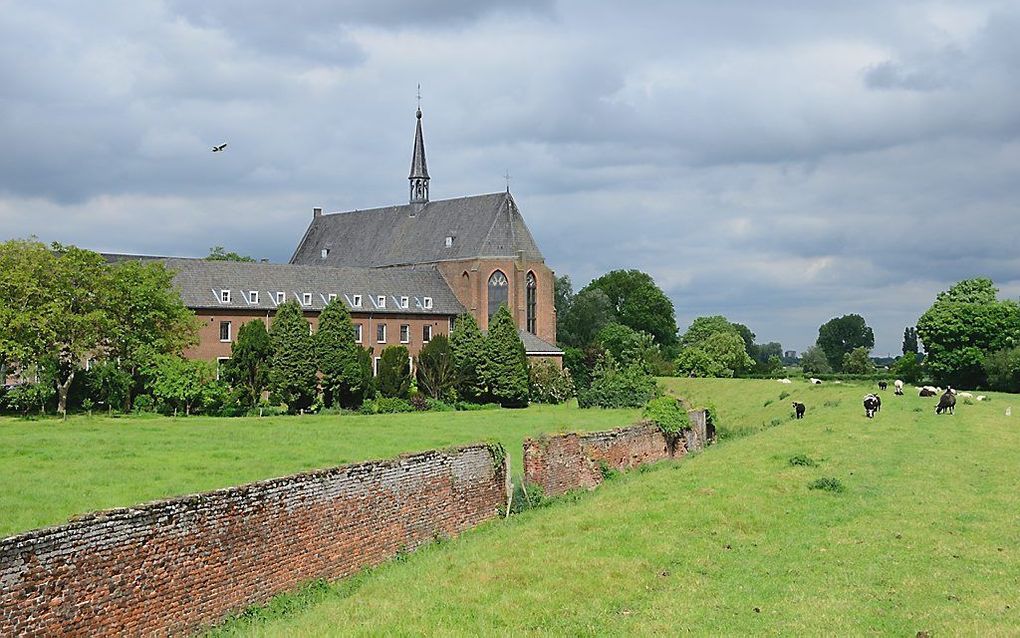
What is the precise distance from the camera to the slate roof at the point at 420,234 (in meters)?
82.5

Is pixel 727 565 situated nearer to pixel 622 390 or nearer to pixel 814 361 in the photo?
pixel 622 390

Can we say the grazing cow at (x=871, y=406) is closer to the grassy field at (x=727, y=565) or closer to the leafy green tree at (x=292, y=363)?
the grassy field at (x=727, y=565)

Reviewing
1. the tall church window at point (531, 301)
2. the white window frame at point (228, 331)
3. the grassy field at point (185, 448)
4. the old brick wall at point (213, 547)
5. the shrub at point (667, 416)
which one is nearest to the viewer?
the old brick wall at point (213, 547)

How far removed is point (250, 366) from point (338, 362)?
521cm

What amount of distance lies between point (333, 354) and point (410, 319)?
1969cm

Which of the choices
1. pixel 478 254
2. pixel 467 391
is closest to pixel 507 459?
pixel 467 391

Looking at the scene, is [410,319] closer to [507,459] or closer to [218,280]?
[218,280]

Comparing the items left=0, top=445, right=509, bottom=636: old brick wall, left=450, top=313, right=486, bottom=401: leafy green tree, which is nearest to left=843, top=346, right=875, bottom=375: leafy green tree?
left=450, top=313, right=486, bottom=401: leafy green tree

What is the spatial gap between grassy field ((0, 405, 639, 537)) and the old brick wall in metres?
2.32

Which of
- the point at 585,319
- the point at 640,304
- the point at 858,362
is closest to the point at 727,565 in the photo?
the point at 585,319

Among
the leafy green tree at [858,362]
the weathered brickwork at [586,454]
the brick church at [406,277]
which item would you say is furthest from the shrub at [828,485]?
the leafy green tree at [858,362]

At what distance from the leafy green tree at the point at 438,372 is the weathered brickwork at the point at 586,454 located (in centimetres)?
3395

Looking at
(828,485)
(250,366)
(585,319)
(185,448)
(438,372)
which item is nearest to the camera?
(828,485)

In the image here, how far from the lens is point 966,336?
72.9 m
